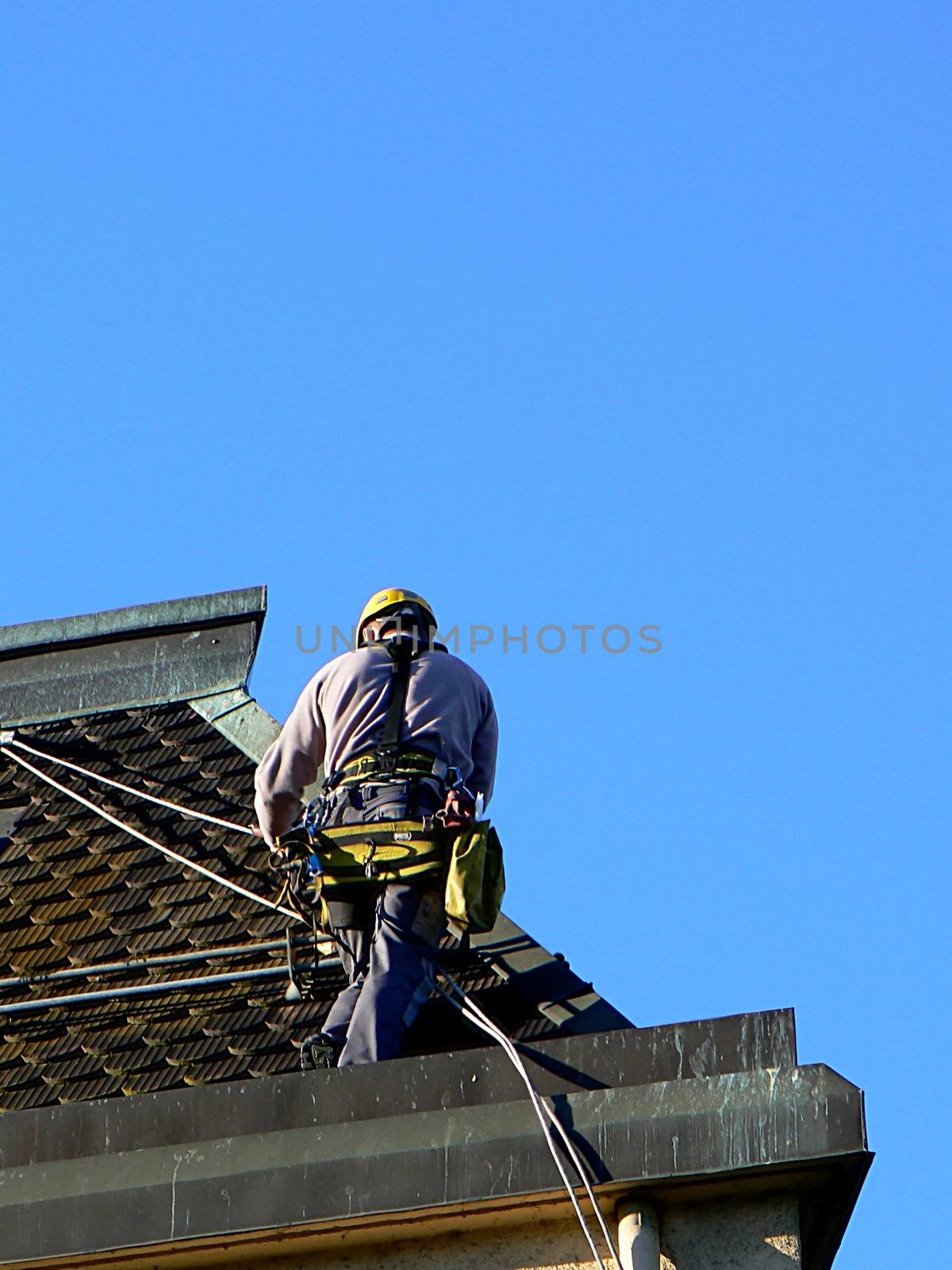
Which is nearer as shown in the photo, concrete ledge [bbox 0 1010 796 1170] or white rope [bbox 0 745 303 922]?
concrete ledge [bbox 0 1010 796 1170]

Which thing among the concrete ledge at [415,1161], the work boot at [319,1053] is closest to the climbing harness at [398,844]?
the work boot at [319,1053]

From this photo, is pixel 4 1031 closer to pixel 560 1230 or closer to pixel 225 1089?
pixel 225 1089

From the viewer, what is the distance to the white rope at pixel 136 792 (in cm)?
772

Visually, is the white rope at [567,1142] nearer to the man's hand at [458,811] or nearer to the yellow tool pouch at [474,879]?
the yellow tool pouch at [474,879]

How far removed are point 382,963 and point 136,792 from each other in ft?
7.14

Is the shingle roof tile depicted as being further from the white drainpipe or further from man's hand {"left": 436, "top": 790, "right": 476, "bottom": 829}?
the white drainpipe

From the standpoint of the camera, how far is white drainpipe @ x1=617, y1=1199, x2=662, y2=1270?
516 centimetres

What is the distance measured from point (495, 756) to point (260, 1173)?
6.44 ft

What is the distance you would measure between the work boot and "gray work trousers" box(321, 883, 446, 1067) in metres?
0.02

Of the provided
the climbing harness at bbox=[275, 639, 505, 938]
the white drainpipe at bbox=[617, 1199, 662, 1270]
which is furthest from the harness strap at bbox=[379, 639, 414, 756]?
the white drainpipe at bbox=[617, 1199, 662, 1270]

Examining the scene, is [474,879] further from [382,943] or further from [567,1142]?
[567,1142]

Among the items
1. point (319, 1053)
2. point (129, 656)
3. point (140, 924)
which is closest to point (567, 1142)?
point (319, 1053)

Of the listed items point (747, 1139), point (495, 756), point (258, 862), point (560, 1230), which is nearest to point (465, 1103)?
point (560, 1230)

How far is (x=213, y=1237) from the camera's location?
5328 mm
